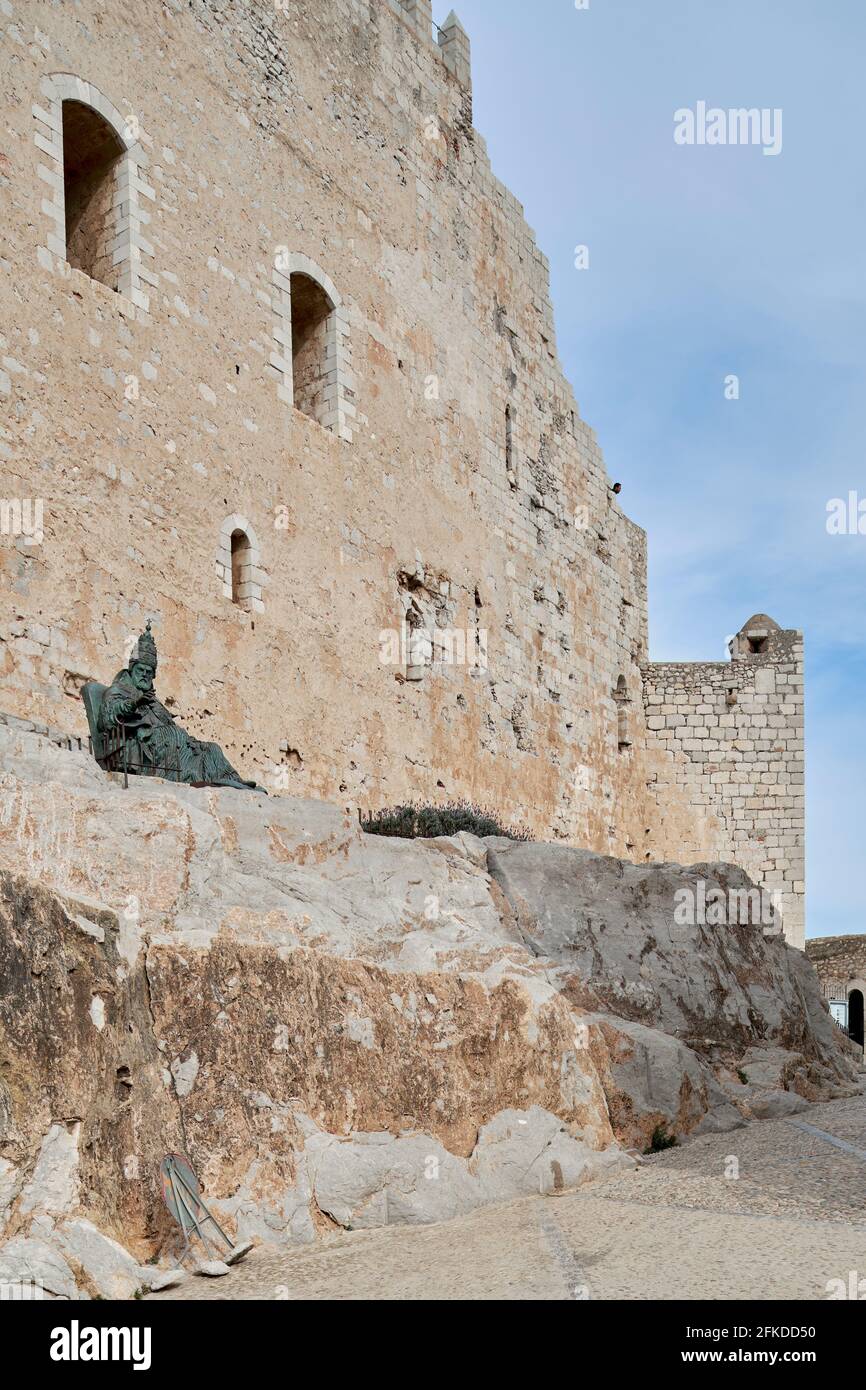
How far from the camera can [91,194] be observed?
10.7m

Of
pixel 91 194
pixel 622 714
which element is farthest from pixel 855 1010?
pixel 91 194

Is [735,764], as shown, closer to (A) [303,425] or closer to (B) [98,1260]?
(A) [303,425]

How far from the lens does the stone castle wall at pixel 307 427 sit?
9.60 meters

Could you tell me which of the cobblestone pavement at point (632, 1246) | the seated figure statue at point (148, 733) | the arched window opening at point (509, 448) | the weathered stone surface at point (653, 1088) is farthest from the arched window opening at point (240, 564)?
the cobblestone pavement at point (632, 1246)

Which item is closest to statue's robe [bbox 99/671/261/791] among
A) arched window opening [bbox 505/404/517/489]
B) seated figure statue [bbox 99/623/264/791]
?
seated figure statue [bbox 99/623/264/791]

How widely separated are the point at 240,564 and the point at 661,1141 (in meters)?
5.85

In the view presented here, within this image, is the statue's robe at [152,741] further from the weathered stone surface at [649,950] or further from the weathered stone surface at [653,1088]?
the weathered stone surface at [653,1088]

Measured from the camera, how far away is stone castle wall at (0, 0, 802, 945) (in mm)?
9602

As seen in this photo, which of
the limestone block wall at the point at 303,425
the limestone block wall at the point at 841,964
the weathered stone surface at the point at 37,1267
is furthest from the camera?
the limestone block wall at the point at 841,964

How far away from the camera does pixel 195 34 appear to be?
11500 mm

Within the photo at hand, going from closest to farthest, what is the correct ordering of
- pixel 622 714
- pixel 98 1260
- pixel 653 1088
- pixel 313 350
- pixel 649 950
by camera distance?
1. pixel 98 1260
2. pixel 653 1088
3. pixel 649 950
4. pixel 313 350
5. pixel 622 714

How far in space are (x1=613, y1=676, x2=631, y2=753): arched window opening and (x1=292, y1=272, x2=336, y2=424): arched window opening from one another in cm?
671

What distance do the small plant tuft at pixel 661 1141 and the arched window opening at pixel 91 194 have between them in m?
6.91
